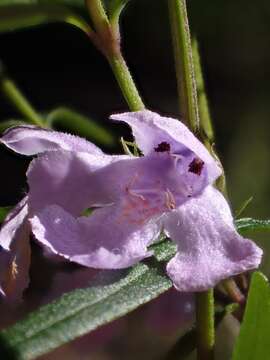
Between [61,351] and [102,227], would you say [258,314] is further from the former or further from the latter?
[61,351]

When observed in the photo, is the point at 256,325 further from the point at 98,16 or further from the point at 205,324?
the point at 98,16

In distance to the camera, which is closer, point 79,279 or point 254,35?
point 79,279

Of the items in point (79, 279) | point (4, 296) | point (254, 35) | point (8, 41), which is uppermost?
point (4, 296)

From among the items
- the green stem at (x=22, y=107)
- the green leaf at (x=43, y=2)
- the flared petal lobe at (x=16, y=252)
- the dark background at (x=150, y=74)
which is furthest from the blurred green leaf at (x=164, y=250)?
the dark background at (x=150, y=74)

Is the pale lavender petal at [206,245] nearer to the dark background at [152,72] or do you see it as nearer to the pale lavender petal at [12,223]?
the pale lavender petal at [12,223]

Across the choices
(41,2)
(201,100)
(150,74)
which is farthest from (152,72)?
(41,2)

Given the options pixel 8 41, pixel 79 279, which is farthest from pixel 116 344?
pixel 8 41
